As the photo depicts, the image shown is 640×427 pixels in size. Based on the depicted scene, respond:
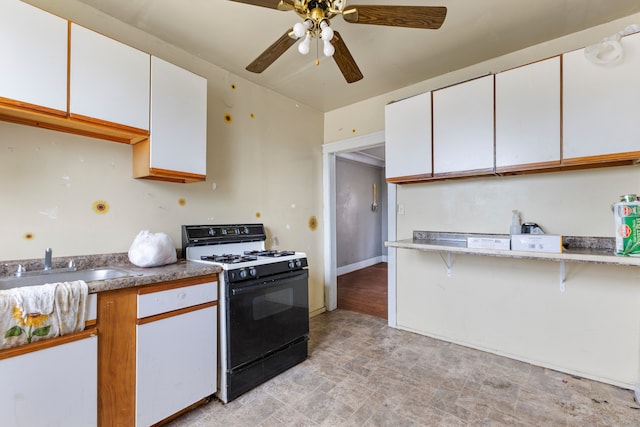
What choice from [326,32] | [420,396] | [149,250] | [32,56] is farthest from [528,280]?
[32,56]

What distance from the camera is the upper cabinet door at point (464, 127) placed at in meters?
2.21

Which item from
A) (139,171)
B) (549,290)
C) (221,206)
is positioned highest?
(139,171)

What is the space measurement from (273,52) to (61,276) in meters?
1.83

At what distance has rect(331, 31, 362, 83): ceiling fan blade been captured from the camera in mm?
1565

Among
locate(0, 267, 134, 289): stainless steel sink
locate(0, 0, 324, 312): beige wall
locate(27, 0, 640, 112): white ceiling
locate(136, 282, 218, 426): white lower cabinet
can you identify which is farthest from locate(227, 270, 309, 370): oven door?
locate(27, 0, 640, 112): white ceiling

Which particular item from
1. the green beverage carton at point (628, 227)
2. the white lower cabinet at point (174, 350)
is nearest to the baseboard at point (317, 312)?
the white lower cabinet at point (174, 350)

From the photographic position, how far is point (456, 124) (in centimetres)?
234

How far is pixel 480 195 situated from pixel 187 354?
102 inches

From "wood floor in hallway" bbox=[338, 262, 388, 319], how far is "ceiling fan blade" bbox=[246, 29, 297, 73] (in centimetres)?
291

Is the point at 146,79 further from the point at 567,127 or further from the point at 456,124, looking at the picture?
the point at 567,127

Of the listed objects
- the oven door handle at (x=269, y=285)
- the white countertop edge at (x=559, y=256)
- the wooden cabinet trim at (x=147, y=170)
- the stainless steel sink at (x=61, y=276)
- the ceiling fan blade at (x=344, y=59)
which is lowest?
the oven door handle at (x=269, y=285)

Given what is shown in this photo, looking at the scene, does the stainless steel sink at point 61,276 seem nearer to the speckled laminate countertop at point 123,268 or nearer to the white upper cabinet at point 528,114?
the speckled laminate countertop at point 123,268

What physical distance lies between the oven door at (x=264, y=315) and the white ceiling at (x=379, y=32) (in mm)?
1830

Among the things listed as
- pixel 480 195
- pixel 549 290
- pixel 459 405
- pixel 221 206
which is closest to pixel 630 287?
pixel 549 290
